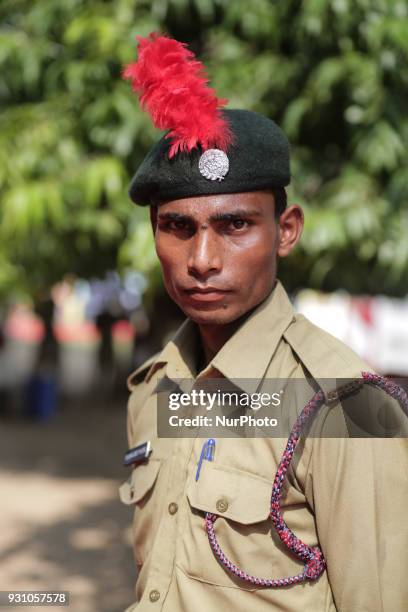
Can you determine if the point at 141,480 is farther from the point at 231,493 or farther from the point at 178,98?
the point at 178,98

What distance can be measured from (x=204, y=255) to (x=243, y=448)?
16.7 inches

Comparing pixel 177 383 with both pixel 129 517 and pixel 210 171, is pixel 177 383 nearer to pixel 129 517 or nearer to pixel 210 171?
pixel 210 171

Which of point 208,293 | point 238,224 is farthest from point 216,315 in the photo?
point 238,224

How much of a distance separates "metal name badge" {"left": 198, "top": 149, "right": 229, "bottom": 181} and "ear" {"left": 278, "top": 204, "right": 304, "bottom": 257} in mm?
220

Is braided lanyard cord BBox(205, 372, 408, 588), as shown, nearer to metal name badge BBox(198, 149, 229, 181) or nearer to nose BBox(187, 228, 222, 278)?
nose BBox(187, 228, 222, 278)

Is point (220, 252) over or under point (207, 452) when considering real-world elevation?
over

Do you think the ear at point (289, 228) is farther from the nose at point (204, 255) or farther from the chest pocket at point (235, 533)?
the chest pocket at point (235, 533)

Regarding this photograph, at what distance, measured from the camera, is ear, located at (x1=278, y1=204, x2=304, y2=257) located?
195cm

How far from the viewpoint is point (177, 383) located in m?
2.05

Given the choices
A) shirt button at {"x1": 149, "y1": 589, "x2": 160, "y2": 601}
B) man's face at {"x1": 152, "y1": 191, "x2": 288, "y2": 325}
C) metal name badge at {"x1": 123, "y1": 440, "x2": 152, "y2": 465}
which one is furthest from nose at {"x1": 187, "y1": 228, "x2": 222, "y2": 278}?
shirt button at {"x1": 149, "y1": 589, "x2": 160, "y2": 601}

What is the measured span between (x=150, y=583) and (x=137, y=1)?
378 centimetres

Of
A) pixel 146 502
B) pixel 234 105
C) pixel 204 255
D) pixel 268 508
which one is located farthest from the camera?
pixel 234 105

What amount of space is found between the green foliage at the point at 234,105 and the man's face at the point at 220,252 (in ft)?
8.61

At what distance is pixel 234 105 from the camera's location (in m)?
4.55
